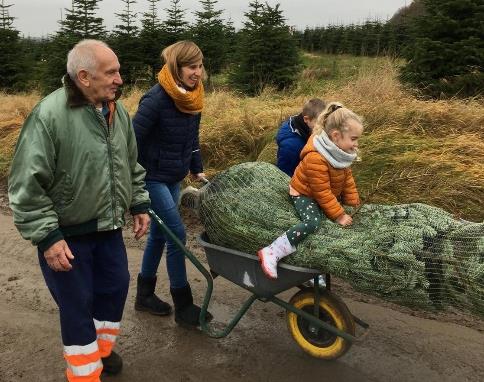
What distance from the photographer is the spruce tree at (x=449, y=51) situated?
8156mm

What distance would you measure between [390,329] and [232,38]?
75.7 feet

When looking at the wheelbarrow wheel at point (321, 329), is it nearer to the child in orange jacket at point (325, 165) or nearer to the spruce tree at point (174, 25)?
the child in orange jacket at point (325, 165)

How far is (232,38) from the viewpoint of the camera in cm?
2480

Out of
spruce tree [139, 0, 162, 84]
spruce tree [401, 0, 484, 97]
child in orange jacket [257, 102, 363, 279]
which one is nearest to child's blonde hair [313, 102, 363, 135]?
child in orange jacket [257, 102, 363, 279]

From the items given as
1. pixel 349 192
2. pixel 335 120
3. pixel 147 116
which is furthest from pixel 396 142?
Answer: pixel 147 116

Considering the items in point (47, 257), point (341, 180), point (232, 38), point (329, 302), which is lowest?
point (329, 302)

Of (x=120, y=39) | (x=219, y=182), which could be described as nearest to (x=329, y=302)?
(x=219, y=182)

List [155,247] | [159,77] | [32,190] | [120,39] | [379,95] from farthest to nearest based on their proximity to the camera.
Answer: [120,39] < [379,95] < [155,247] < [159,77] < [32,190]

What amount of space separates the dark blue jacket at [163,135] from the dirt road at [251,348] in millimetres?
1080

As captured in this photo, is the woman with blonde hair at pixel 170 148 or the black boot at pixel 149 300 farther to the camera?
the black boot at pixel 149 300

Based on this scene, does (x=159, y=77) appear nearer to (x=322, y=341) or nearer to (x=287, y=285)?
(x=287, y=285)

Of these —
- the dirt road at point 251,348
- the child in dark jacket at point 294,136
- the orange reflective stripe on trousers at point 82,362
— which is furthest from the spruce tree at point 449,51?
the orange reflective stripe on trousers at point 82,362

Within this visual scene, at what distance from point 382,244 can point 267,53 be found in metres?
13.4

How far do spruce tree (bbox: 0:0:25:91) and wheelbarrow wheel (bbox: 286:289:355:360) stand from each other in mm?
22091
